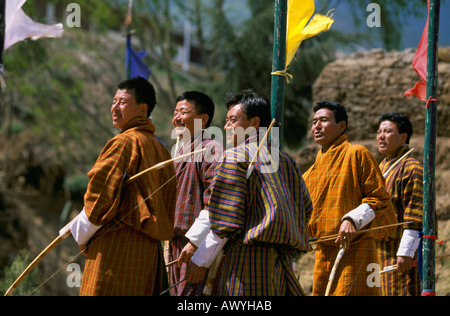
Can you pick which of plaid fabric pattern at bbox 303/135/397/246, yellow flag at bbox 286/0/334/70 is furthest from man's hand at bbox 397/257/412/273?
yellow flag at bbox 286/0/334/70

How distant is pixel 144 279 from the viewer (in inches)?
151

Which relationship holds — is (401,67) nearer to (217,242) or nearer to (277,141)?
(277,141)

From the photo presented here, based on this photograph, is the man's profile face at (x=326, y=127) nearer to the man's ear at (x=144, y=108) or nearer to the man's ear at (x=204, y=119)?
the man's ear at (x=204, y=119)

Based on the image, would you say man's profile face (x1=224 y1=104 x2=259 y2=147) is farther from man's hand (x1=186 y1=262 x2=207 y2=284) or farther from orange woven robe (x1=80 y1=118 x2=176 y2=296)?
man's hand (x1=186 y1=262 x2=207 y2=284)

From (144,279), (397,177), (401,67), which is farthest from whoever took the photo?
(401,67)

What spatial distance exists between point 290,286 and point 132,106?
1570 millimetres

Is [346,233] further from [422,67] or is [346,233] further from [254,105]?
[422,67]

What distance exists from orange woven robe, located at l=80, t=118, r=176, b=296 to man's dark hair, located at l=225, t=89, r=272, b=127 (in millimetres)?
707

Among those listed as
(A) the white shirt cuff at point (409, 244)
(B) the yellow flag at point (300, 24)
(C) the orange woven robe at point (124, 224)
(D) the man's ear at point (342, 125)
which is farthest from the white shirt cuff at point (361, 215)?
(C) the orange woven robe at point (124, 224)

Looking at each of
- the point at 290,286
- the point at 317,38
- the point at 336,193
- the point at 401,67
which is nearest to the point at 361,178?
the point at 336,193

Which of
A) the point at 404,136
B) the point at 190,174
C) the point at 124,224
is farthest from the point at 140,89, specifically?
the point at 404,136

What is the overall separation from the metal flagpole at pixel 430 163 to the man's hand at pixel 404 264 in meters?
0.48

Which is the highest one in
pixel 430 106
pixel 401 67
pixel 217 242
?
pixel 401 67

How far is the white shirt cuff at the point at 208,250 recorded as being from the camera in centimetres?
353
